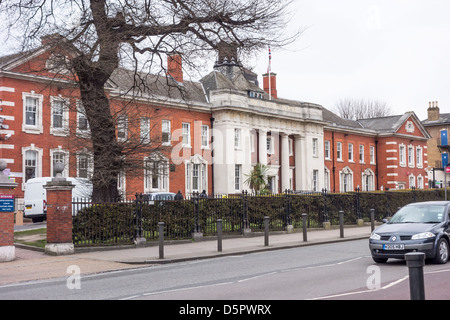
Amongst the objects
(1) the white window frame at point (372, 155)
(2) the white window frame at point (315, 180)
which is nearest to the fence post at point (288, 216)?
(2) the white window frame at point (315, 180)

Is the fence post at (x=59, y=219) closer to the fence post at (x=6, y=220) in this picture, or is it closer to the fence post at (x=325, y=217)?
the fence post at (x=6, y=220)

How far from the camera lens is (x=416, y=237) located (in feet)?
41.3

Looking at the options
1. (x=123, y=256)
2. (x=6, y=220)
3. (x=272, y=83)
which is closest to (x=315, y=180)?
(x=272, y=83)

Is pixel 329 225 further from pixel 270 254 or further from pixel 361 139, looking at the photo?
pixel 361 139

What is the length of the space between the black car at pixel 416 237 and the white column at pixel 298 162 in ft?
128

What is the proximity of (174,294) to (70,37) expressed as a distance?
1242 centimetres

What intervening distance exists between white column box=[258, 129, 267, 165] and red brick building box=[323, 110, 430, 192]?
9.89 metres

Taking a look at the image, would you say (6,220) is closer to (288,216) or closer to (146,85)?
(146,85)

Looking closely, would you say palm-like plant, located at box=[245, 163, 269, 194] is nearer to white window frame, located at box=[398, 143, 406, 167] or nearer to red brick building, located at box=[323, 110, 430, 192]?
red brick building, located at box=[323, 110, 430, 192]

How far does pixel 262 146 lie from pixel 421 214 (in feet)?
116

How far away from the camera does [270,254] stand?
669 inches

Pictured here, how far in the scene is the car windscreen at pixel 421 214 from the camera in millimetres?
13680

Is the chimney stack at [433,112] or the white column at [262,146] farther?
the chimney stack at [433,112]

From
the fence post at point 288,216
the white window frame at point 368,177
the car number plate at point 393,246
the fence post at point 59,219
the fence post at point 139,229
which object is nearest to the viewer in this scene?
the car number plate at point 393,246
